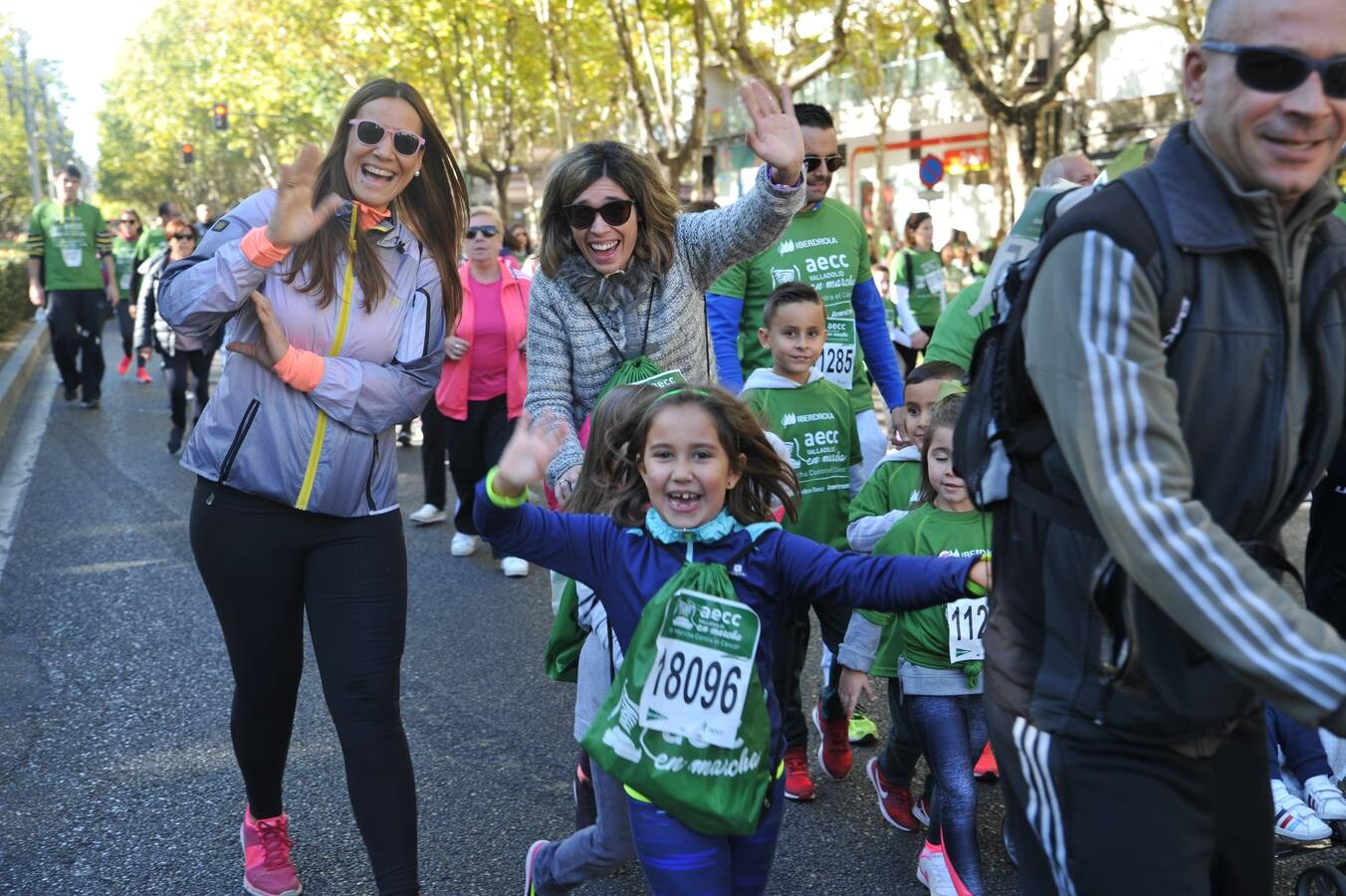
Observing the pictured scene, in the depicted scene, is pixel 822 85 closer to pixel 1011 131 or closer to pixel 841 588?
pixel 1011 131

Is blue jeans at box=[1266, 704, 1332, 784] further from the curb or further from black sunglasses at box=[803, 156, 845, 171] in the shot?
the curb

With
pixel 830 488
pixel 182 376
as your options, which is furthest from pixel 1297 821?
pixel 182 376

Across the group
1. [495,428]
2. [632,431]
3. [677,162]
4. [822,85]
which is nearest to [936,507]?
[632,431]

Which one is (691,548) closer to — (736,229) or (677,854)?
(677,854)

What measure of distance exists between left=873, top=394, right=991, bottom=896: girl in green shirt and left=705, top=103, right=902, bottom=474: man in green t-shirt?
3.57 feet

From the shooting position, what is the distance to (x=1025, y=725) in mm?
2133

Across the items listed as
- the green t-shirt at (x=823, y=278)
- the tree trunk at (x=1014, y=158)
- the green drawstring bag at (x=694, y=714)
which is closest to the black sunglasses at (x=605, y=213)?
the green drawstring bag at (x=694, y=714)

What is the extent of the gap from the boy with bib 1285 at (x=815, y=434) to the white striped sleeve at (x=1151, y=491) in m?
2.88

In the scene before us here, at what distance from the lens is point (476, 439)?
324 inches

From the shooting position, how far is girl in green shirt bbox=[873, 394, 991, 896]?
12.5ft

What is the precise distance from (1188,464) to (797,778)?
2.93 m

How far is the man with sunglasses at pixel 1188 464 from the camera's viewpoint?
187cm

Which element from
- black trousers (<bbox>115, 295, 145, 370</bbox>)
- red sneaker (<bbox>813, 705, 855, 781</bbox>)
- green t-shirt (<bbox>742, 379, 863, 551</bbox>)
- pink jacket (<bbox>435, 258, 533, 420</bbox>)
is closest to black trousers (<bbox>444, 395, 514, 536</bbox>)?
pink jacket (<bbox>435, 258, 533, 420</bbox>)

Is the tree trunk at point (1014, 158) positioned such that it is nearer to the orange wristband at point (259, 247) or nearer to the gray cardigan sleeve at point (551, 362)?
the gray cardigan sleeve at point (551, 362)
